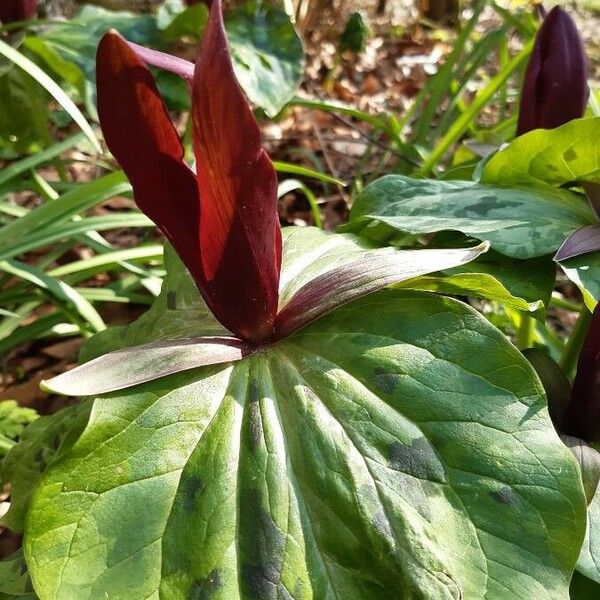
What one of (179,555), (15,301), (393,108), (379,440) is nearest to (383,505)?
(379,440)

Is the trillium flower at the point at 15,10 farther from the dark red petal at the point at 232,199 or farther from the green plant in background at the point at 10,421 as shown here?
the dark red petal at the point at 232,199

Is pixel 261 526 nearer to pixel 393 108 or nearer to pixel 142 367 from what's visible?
pixel 142 367

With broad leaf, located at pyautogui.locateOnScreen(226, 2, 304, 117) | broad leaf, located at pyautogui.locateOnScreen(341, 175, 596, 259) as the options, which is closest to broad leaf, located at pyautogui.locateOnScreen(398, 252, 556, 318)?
broad leaf, located at pyautogui.locateOnScreen(341, 175, 596, 259)

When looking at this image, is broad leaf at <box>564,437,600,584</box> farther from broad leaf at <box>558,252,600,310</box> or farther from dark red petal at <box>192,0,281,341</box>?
dark red petal at <box>192,0,281,341</box>

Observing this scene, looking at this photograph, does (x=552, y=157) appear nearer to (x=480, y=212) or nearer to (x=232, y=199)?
(x=480, y=212)

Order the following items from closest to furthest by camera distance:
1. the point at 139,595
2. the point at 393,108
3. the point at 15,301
Answer: the point at 139,595
the point at 15,301
the point at 393,108

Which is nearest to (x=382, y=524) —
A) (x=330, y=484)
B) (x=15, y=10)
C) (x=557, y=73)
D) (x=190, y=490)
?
(x=330, y=484)
